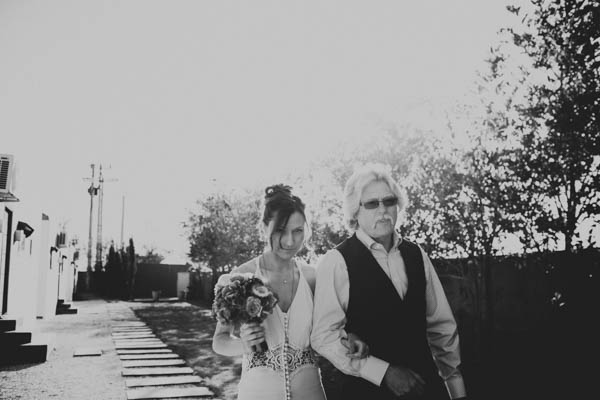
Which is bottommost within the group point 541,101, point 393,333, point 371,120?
point 393,333

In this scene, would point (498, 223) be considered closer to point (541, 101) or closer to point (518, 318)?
point (541, 101)

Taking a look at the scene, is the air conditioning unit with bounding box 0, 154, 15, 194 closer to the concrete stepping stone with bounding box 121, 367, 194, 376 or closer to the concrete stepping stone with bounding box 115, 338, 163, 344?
the concrete stepping stone with bounding box 115, 338, 163, 344

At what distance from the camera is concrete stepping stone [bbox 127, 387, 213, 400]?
7.02 meters

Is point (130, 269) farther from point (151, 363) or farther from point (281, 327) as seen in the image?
point (281, 327)

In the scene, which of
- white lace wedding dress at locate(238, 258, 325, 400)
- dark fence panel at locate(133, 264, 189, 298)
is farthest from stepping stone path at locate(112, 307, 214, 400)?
dark fence panel at locate(133, 264, 189, 298)

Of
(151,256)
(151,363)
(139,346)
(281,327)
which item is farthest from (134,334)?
(151,256)

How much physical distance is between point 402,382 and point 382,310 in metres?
0.37

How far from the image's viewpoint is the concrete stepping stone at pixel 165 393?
23.0 feet

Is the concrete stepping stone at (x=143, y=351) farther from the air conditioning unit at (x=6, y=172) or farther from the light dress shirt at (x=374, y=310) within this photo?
the light dress shirt at (x=374, y=310)

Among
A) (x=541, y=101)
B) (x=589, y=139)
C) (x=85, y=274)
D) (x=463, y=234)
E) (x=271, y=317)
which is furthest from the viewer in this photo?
(x=85, y=274)

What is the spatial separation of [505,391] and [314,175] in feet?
25.5

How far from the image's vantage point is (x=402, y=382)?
96.7 inches

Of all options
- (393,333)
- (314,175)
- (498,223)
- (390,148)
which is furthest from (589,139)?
(314,175)

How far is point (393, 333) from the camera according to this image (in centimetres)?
263
